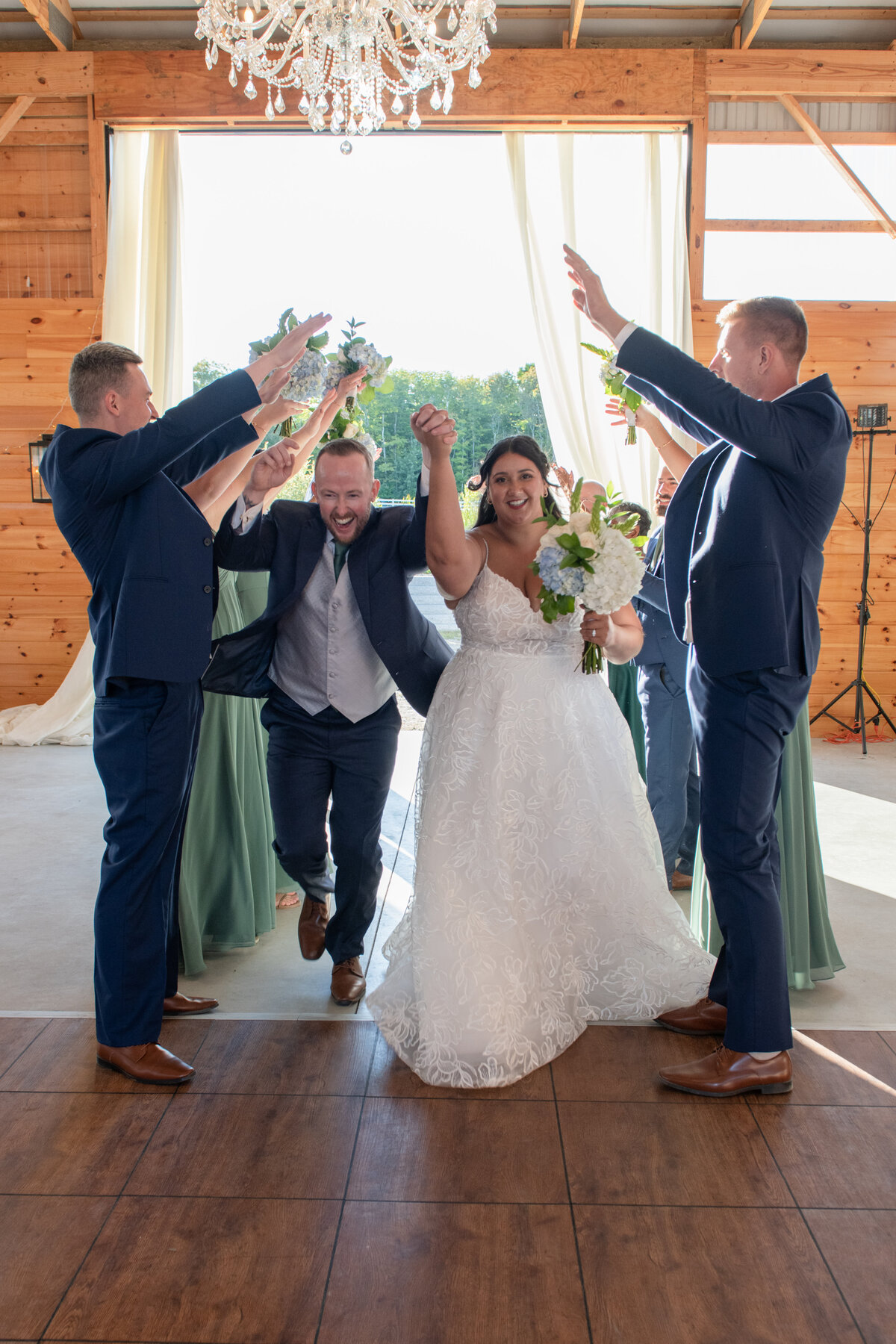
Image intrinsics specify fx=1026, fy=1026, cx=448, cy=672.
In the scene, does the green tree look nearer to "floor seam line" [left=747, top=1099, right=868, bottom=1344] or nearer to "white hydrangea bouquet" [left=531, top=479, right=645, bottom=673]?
"white hydrangea bouquet" [left=531, top=479, right=645, bottom=673]

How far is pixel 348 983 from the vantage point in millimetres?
3133

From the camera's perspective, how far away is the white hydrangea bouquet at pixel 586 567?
2.70 meters

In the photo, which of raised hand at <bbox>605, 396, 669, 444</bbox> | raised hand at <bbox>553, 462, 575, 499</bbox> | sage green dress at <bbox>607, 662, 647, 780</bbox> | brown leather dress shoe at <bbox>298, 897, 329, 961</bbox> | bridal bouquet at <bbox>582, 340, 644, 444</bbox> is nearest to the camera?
brown leather dress shoe at <bbox>298, 897, 329, 961</bbox>

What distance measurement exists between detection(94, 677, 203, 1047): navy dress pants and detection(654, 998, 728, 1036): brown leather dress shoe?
4.64ft

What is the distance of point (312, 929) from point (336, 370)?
68.4 inches

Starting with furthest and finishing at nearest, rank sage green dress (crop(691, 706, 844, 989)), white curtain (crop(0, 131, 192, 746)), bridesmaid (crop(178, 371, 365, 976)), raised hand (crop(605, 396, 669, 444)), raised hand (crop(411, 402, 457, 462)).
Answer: white curtain (crop(0, 131, 192, 746)), raised hand (crop(605, 396, 669, 444)), bridesmaid (crop(178, 371, 365, 976)), sage green dress (crop(691, 706, 844, 989)), raised hand (crop(411, 402, 457, 462))

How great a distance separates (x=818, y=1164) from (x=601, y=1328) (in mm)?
738

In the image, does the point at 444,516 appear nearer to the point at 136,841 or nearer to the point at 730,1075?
the point at 136,841

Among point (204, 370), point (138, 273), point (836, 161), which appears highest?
point (836, 161)

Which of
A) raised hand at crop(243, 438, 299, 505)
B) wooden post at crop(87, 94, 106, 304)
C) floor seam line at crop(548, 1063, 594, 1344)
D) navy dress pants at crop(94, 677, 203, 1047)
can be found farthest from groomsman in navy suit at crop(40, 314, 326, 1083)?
wooden post at crop(87, 94, 106, 304)

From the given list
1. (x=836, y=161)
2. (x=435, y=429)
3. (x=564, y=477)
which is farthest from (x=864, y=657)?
(x=435, y=429)

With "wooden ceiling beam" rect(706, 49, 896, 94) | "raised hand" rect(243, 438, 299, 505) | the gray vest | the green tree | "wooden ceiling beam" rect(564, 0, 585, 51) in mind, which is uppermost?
"wooden ceiling beam" rect(564, 0, 585, 51)

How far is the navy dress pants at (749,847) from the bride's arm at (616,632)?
36cm

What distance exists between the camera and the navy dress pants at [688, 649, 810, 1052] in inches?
101
